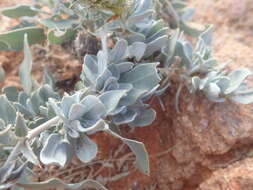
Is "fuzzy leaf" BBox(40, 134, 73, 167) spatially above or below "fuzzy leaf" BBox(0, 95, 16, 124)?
below

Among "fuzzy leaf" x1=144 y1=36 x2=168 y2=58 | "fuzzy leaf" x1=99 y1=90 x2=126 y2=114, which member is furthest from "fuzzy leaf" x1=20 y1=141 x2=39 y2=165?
"fuzzy leaf" x1=144 y1=36 x2=168 y2=58

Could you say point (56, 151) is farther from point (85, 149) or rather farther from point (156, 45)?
point (156, 45)

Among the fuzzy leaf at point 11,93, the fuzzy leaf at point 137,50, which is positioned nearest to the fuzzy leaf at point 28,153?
the fuzzy leaf at point 11,93

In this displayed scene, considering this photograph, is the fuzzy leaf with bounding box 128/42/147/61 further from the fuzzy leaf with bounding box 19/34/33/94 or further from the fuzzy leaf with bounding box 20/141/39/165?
the fuzzy leaf with bounding box 20/141/39/165

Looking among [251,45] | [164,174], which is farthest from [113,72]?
[251,45]

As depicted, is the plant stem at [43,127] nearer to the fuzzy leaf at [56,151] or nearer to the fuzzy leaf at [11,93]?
the fuzzy leaf at [56,151]

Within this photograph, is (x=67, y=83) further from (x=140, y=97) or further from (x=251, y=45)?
(x=251, y=45)

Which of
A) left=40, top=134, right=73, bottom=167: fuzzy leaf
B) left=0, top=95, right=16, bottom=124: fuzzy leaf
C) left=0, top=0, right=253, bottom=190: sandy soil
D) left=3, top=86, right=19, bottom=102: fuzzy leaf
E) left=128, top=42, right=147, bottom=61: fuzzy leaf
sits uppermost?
left=128, top=42, right=147, bottom=61: fuzzy leaf

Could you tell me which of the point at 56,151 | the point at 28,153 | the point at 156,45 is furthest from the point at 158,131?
the point at 28,153
